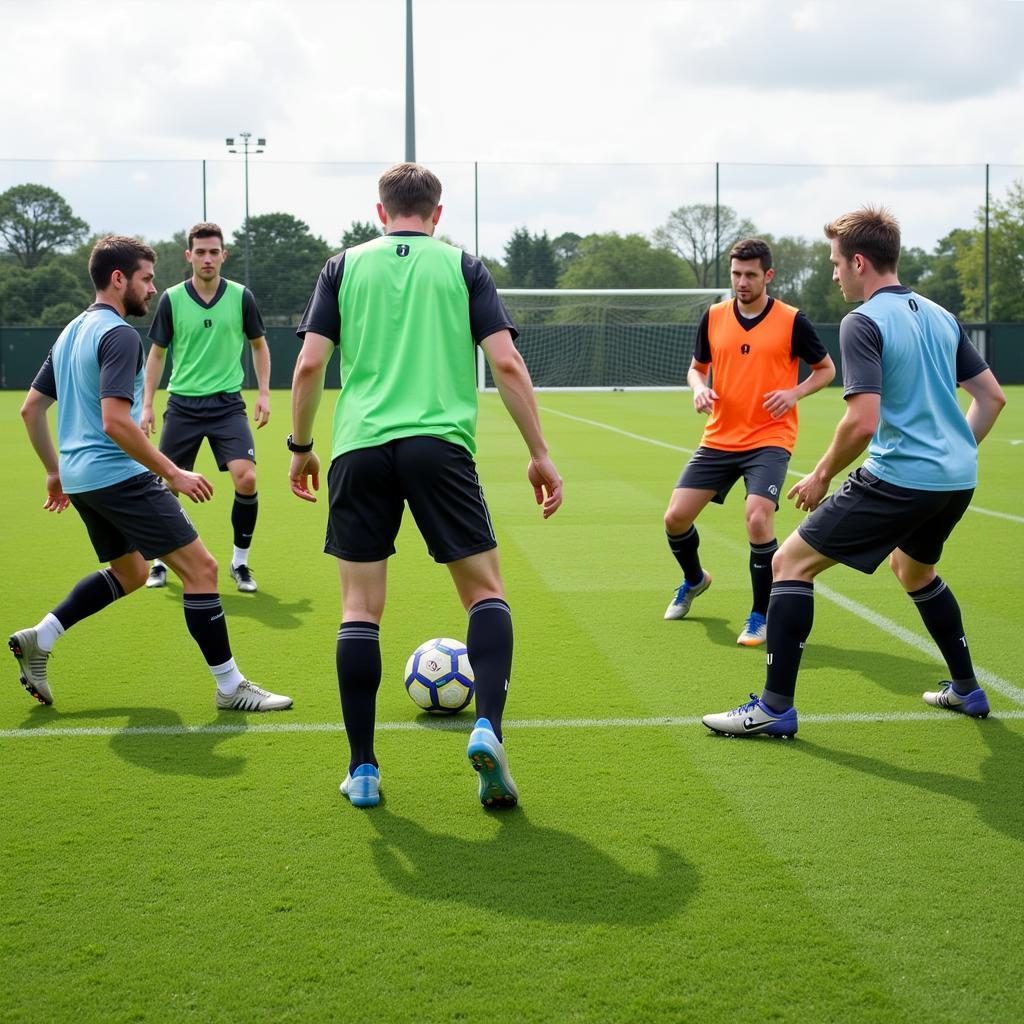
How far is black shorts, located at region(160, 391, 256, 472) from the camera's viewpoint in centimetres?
799

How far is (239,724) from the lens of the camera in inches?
198

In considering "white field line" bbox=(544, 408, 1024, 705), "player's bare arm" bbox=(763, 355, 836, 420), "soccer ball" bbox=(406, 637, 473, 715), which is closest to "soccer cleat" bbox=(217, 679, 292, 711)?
"soccer ball" bbox=(406, 637, 473, 715)

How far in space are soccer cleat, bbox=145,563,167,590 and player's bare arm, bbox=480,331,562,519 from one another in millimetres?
4684

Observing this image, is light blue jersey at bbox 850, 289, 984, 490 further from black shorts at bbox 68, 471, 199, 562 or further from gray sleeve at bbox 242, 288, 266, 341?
gray sleeve at bbox 242, 288, 266, 341

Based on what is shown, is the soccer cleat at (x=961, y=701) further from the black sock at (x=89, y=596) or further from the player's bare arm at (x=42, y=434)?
the player's bare arm at (x=42, y=434)

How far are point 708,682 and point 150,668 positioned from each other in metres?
2.69

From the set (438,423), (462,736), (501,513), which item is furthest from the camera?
(501,513)

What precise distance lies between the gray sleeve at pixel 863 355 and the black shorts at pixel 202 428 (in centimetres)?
462

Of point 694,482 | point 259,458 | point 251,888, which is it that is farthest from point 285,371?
point 251,888

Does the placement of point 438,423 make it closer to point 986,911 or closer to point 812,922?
point 812,922

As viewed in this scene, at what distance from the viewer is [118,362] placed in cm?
480

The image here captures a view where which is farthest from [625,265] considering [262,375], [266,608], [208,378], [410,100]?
[266,608]

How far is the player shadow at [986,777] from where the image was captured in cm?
397

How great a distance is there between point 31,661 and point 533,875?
2.75 meters
